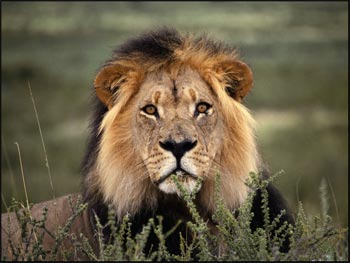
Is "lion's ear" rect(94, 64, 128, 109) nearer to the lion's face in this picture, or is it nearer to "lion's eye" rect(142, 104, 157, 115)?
the lion's face

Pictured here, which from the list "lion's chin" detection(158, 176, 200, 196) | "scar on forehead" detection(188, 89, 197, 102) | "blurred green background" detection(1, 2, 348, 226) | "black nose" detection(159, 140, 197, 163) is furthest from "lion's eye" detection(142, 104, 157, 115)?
"blurred green background" detection(1, 2, 348, 226)

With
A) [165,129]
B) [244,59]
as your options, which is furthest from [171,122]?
[244,59]

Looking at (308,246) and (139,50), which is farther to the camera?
(139,50)

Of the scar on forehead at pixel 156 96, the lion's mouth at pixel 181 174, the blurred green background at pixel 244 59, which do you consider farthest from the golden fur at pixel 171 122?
the blurred green background at pixel 244 59

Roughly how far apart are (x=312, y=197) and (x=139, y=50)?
9989 millimetres

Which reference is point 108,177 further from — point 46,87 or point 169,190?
point 46,87

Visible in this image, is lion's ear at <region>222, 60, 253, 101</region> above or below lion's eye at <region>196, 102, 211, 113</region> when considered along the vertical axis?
above

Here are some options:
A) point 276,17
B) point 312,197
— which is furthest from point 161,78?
point 276,17

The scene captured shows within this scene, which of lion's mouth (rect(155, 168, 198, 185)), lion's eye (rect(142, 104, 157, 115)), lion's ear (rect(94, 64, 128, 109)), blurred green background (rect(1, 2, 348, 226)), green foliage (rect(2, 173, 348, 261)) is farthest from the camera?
blurred green background (rect(1, 2, 348, 226))

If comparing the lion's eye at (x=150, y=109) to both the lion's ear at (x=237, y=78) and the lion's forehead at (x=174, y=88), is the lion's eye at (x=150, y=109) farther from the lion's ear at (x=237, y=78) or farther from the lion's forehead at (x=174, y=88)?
the lion's ear at (x=237, y=78)

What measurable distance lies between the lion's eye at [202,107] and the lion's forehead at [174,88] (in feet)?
0.13

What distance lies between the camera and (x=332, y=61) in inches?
1421

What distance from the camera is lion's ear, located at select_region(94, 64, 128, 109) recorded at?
750 cm

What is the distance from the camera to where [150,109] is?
726 cm
